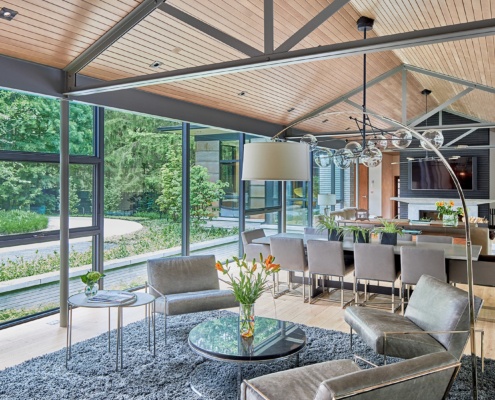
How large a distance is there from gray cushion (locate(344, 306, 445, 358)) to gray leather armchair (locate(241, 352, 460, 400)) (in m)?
0.73

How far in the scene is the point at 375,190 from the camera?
53.2 feet

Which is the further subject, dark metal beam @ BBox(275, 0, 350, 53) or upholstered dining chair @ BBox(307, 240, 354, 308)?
upholstered dining chair @ BBox(307, 240, 354, 308)

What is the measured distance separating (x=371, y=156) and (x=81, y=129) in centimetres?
385

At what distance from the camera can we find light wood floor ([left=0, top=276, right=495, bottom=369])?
4148 millimetres

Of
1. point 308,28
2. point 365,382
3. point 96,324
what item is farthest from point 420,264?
point 96,324

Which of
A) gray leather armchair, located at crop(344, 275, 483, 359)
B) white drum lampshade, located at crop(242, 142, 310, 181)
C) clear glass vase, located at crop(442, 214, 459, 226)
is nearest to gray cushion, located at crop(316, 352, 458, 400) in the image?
gray leather armchair, located at crop(344, 275, 483, 359)

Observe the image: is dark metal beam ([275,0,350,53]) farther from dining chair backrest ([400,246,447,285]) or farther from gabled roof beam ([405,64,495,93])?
gabled roof beam ([405,64,495,93])

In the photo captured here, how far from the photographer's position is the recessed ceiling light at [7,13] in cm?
366

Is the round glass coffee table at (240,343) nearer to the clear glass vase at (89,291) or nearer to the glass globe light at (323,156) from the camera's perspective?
the clear glass vase at (89,291)

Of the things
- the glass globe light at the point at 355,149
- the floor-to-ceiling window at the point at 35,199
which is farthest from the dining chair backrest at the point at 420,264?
the floor-to-ceiling window at the point at 35,199

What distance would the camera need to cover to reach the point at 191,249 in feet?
24.3

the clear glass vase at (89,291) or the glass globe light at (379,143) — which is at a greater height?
the glass globe light at (379,143)

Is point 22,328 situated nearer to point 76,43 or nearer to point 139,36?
point 76,43

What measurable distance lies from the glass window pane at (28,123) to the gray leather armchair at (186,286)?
6.31ft
